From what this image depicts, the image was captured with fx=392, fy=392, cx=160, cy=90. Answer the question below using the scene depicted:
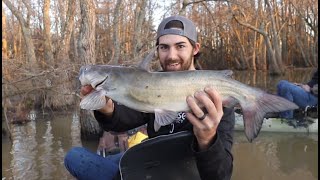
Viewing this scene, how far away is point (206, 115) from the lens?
94.0 inches

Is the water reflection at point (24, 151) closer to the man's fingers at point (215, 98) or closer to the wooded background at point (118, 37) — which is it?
the wooded background at point (118, 37)

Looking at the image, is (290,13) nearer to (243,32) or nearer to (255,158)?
(243,32)

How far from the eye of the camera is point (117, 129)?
122 inches

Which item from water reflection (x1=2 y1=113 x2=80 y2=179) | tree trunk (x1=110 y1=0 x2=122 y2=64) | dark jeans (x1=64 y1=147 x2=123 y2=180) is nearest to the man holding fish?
dark jeans (x1=64 y1=147 x2=123 y2=180)

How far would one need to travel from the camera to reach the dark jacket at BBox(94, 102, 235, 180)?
252 cm

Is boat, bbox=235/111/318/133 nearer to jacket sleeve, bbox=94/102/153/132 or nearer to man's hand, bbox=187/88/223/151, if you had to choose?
jacket sleeve, bbox=94/102/153/132

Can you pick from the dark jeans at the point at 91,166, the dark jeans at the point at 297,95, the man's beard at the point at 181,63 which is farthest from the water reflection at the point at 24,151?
the dark jeans at the point at 297,95

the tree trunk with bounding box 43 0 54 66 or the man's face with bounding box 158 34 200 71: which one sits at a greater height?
the tree trunk with bounding box 43 0 54 66

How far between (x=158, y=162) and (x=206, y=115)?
652 mm

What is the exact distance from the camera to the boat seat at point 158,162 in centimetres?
278

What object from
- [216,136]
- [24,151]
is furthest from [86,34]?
[216,136]

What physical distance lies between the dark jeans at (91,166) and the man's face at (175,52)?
95 centimetres

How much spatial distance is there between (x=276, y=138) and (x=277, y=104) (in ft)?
20.3

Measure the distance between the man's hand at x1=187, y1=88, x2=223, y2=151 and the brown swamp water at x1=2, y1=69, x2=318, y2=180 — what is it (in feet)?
12.1
